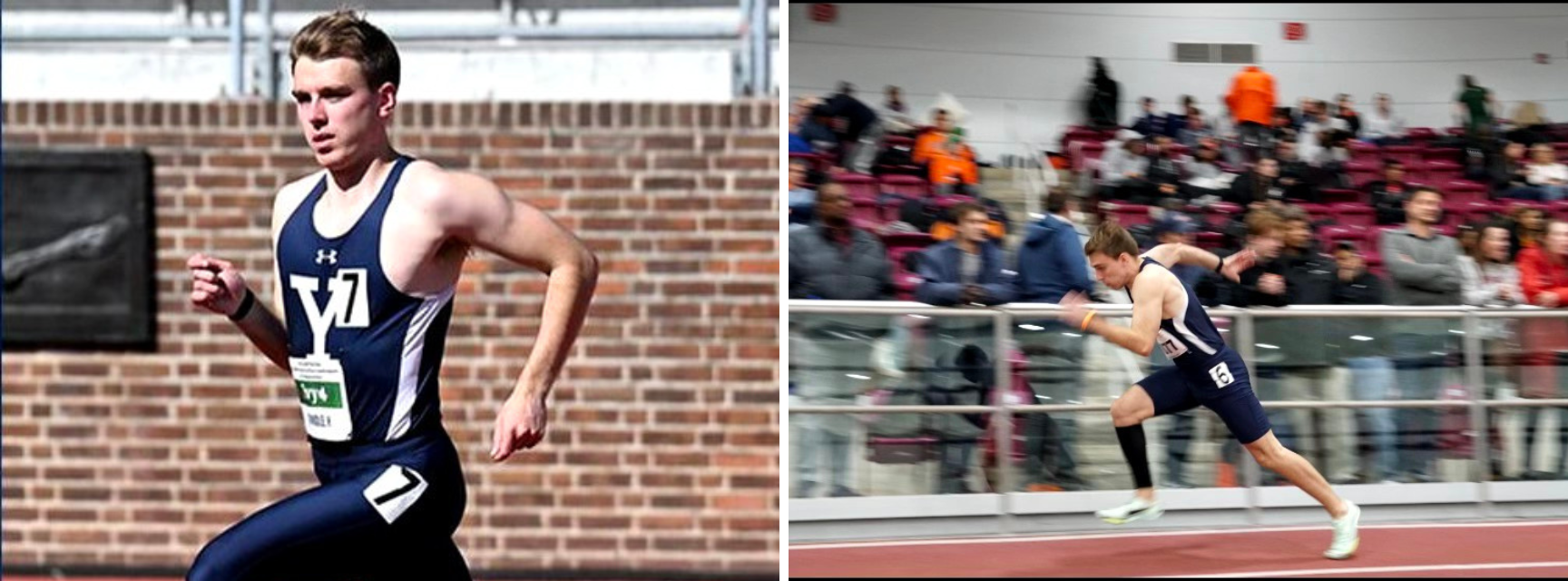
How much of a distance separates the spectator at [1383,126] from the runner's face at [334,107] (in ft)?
42.4

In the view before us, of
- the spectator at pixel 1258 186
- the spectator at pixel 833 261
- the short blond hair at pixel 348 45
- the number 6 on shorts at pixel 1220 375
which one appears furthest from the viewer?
the spectator at pixel 1258 186

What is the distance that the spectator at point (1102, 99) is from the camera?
16438mm

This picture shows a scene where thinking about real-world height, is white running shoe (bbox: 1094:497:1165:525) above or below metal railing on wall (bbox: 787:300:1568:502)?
below

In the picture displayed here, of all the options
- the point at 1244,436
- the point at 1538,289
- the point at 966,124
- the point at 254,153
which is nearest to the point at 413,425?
the point at 1244,436

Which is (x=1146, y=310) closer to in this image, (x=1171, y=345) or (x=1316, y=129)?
(x=1171, y=345)

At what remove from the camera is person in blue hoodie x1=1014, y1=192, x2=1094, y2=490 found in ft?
30.7

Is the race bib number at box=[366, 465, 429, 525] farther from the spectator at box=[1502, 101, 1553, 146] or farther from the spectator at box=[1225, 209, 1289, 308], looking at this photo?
the spectator at box=[1502, 101, 1553, 146]

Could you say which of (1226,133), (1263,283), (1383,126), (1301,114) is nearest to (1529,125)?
(1383,126)

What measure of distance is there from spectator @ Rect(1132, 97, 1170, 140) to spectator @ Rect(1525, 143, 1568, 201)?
8.79ft

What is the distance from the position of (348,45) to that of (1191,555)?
17.4 ft

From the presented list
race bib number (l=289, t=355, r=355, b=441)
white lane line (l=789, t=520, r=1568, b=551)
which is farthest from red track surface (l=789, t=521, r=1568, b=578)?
race bib number (l=289, t=355, r=355, b=441)

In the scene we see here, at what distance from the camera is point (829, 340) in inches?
350

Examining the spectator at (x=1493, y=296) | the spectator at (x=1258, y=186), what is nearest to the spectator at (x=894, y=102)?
the spectator at (x=1258, y=186)

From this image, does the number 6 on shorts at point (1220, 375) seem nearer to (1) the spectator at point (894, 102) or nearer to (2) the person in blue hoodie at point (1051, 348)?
(2) the person in blue hoodie at point (1051, 348)
